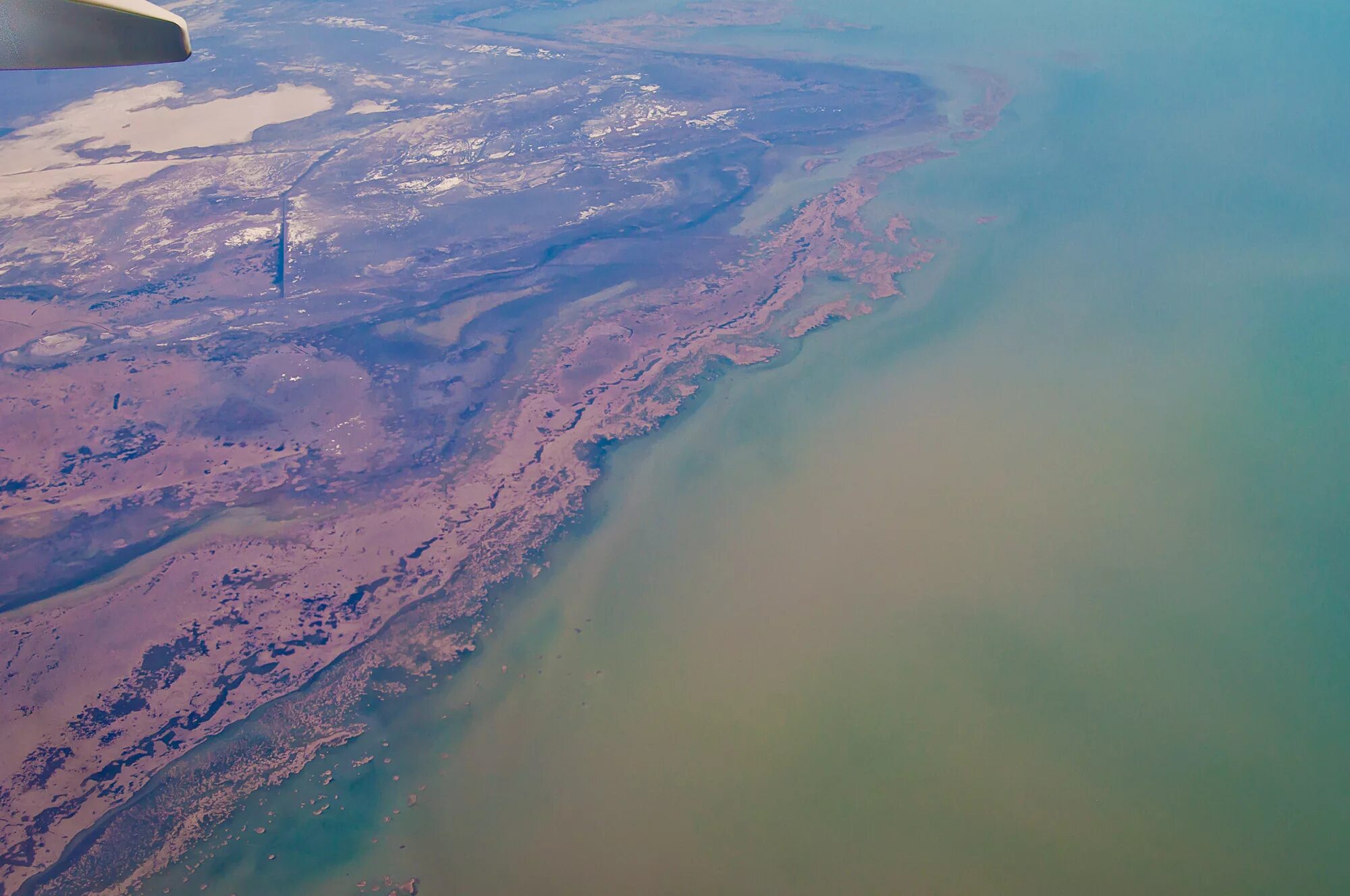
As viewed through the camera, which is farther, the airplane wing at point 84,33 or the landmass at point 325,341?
the landmass at point 325,341

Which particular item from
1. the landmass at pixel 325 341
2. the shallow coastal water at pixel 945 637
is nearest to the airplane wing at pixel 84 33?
the shallow coastal water at pixel 945 637

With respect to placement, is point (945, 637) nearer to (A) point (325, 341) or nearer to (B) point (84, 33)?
(B) point (84, 33)

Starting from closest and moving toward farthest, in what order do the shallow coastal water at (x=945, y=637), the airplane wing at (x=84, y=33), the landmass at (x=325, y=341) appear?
the airplane wing at (x=84, y=33), the shallow coastal water at (x=945, y=637), the landmass at (x=325, y=341)

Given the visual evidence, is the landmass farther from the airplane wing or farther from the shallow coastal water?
the airplane wing

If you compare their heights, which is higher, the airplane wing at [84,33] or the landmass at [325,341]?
the airplane wing at [84,33]

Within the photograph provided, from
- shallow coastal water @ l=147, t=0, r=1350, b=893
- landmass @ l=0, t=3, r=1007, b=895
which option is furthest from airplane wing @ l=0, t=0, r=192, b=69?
landmass @ l=0, t=3, r=1007, b=895

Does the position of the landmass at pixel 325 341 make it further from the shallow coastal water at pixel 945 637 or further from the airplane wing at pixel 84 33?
the airplane wing at pixel 84 33

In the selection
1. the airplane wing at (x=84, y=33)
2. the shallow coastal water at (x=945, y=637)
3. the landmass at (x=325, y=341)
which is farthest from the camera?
the landmass at (x=325, y=341)
